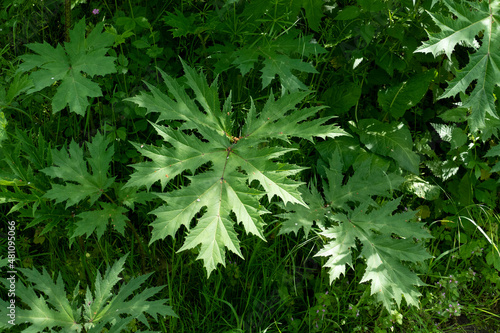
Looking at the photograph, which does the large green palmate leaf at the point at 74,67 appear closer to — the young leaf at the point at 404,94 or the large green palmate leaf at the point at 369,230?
the large green palmate leaf at the point at 369,230

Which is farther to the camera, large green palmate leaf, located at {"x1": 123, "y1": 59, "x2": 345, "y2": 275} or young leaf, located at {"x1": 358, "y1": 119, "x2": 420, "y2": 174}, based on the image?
young leaf, located at {"x1": 358, "y1": 119, "x2": 420, "y2": 174}

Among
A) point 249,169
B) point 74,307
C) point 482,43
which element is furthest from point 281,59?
point 74,307

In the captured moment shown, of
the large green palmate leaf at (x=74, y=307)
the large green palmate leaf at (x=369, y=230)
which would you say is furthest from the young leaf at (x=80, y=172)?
the large green palmate leaf at (x=369, y=230)

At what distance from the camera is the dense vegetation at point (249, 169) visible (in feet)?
5.69

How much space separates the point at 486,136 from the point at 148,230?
5.69 feet

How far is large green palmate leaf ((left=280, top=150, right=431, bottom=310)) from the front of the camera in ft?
6.38

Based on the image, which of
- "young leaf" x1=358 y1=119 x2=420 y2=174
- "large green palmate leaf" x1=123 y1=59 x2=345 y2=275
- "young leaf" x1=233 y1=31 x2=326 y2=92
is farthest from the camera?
"young leaf" x1=358 y1=119 x2=420 y2=174

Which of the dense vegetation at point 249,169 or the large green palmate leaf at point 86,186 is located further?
the large green palmate leaf at point 86,186

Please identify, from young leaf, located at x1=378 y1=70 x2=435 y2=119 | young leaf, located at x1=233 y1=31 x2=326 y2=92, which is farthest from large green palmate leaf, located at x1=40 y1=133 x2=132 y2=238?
young leaf, located at x1=378 y1=70 x2=435 y2=119

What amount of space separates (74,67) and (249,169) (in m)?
0.89

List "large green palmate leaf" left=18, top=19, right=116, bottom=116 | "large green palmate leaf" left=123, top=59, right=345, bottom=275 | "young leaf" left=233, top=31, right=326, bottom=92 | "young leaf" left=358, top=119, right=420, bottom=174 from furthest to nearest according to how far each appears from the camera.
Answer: "young leaf" left=358, top=119, right=420, bottom=174, "young leaf" left=233, top=31, right=326, bottom=92, "large green palmate leaf" left=18, top=19, right=116, bottom=116, "large green palmate leaf" left=123, top=59, right=345, bottom=275

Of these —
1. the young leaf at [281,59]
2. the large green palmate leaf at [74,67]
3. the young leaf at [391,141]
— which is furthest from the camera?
the young leaf at [391,141]

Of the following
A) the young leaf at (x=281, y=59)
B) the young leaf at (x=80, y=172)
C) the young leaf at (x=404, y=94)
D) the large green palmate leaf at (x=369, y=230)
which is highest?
the young leaf at (x=281, y=59)

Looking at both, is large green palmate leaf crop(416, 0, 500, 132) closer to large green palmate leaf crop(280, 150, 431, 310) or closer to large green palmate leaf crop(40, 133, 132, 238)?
large green palmate leaf crop(280, 150, 431, 310)
